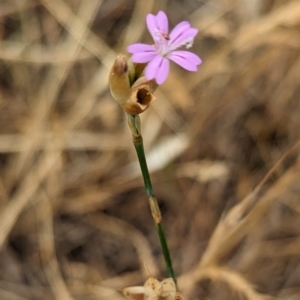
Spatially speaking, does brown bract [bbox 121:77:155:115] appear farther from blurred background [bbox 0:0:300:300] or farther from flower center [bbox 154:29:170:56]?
blurred background [bbox 0:0:300:300]

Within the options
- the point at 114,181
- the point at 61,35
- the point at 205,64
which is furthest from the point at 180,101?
the point at 61,35

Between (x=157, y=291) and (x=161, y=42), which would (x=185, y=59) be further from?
(x=157, y=291)

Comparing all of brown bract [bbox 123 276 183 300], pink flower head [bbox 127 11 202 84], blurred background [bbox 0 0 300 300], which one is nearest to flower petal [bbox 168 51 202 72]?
pink flower head [bbox 127 11 202 84]

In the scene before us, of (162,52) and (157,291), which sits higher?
(162,52)

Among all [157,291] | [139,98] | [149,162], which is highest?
[149,162]

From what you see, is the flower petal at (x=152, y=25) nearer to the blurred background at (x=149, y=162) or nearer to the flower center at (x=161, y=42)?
the flower center at (x=161, y=42)

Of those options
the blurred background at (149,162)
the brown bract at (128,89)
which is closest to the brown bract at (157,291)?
the brown bract at (128,89)

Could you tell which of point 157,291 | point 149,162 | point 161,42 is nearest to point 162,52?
point 161,42

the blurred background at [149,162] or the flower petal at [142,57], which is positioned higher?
the blurred background at [149,162]
